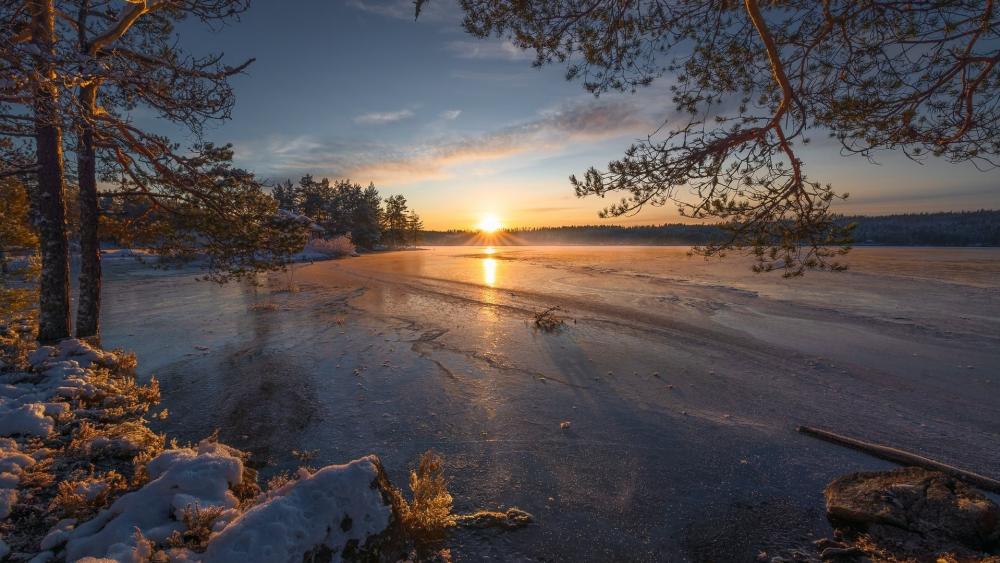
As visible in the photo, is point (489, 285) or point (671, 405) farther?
point (489, 285)

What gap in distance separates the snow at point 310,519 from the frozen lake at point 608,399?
3.37 feet

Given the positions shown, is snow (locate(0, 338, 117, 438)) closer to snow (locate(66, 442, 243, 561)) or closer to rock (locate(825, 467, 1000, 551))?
snow (locate(66, 442, 243, 561))

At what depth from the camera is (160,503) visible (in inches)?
108

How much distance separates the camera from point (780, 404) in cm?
600

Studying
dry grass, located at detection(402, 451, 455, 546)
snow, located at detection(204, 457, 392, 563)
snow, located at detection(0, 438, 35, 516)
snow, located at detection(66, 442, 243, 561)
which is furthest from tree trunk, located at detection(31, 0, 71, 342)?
dry grass, located at detection(402, 451, 455, 546)

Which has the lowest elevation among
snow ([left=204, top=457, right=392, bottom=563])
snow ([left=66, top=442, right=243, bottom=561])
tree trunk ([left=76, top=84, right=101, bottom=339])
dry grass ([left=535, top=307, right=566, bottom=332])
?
dry grass ([left=535, top=307, right=566, bottom=332])

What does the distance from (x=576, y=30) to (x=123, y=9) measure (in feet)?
→ 23.6

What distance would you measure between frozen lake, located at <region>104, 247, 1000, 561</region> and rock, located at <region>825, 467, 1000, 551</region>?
13.1 inches

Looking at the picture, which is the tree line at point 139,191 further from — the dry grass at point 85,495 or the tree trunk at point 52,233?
the dry grass at point 85,495

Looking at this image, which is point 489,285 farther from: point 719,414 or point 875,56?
point 875,56

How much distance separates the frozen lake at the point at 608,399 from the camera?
3.80 meters

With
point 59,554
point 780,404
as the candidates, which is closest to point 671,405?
point 780,404

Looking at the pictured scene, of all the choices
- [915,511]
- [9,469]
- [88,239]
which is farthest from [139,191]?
[915,511]

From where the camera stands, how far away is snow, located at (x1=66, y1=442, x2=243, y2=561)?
2348 millimetres
